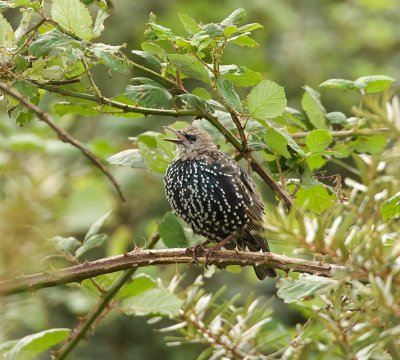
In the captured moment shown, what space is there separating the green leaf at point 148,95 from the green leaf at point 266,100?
0.25 meters

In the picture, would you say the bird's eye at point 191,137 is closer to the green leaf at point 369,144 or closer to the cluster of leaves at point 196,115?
the cluster of leaves at point 196,115

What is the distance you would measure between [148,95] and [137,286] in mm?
637

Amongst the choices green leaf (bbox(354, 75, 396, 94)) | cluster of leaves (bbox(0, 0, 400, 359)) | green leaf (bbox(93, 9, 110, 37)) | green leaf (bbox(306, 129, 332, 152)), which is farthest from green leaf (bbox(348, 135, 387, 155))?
green leaf (bbox(93, 9, 110, 37))

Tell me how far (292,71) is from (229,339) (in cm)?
562

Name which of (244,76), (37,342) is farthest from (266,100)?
(37,342)

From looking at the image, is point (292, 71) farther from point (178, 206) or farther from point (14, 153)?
point (14, 153)

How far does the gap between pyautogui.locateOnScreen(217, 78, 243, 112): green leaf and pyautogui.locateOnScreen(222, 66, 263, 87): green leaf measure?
19 millimetres

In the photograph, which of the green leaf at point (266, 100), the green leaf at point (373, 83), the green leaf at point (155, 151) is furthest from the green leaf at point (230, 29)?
the green leaf at point (155, 151)

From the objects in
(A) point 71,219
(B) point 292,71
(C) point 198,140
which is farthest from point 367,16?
(A) point 71,219

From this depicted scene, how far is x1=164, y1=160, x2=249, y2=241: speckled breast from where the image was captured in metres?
3.64

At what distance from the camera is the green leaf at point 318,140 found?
8.11 feet

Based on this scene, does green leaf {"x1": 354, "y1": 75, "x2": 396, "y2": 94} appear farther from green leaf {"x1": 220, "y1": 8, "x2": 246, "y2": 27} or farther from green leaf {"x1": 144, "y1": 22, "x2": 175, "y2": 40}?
green leaf {"x1": 144, "y1": 22, "x2": 175, "y2": 40}

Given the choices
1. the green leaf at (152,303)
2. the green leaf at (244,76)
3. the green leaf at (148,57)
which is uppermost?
the green leaf at (148,57)

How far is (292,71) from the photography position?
7.60 meters
